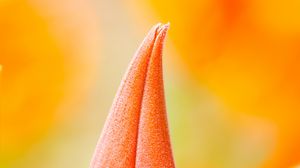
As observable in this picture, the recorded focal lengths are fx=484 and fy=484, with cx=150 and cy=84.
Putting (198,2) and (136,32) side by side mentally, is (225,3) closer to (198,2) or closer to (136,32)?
(198,2)

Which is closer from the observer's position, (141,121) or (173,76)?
(141,121)

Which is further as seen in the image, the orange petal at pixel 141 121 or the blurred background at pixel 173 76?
the blurred background at pixel 173 76

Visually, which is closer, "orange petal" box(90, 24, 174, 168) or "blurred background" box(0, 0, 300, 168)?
"orange petal" box(90, 24, 174, 168)

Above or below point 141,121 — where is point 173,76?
above
